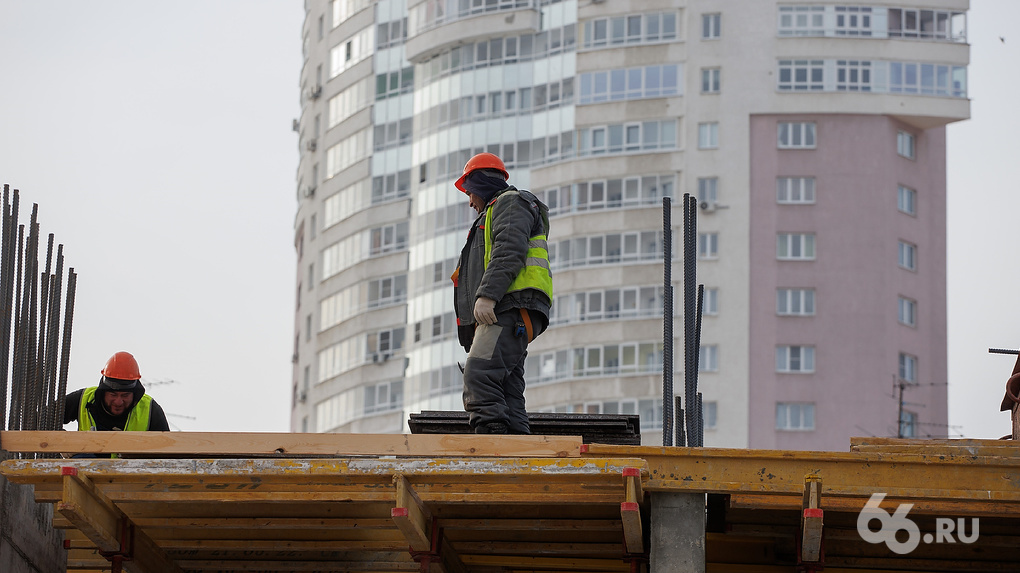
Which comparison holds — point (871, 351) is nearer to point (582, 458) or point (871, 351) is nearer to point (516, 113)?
point (516, 113)

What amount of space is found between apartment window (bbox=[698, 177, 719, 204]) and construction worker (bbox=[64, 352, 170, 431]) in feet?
177

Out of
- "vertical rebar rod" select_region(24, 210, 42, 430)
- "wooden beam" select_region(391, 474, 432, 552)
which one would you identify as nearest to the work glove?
"wooden beam" select_region(391, 474, 432, 552)

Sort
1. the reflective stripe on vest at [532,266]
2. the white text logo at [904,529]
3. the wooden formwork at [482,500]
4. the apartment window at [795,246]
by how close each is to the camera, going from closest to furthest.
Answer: the wooden formwork at [482,500] → the white text logo at [904,529] → the reflective stripe on vest at [532,266] → the apartment window at [795,246]

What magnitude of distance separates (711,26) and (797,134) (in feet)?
17.6

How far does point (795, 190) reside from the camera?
215ft

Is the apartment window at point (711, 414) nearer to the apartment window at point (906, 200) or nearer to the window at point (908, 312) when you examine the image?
the window at point (908, 312)

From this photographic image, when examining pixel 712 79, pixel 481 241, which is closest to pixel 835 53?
pixel 712 79

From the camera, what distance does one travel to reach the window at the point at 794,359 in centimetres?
6356

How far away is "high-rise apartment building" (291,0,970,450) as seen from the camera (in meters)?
63.7

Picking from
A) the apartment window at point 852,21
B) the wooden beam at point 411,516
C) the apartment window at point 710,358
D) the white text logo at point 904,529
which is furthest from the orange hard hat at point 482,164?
the apartment window at point 852,21

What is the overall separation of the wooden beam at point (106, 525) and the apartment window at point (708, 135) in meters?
56.1

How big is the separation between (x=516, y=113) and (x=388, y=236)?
7.57m

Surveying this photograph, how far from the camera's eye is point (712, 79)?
66.2 meters

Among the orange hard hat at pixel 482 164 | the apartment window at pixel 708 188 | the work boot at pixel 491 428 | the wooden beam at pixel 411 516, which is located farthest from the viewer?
the apartment window at pixel 708 188
